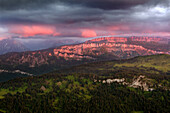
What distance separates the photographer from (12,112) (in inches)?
7751

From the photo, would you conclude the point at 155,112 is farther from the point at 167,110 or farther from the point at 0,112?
the point at 0,112

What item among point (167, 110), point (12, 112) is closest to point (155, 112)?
point (167, 110)

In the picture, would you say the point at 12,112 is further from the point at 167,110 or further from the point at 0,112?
the point at 167,110

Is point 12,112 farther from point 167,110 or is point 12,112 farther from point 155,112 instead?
point 167,110

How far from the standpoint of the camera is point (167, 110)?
641 ft

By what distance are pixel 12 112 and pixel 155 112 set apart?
20143cm

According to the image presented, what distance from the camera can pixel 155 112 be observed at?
198 metres

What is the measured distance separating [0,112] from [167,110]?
9086 inches

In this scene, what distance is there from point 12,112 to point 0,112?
1479cm

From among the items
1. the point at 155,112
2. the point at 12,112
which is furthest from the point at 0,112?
the point at 155,112

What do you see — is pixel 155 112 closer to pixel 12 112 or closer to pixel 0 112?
pixel 12 112

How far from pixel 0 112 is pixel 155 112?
215 metres

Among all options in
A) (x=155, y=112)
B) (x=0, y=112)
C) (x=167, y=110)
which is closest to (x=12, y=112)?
(x=0, y=112)
